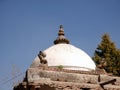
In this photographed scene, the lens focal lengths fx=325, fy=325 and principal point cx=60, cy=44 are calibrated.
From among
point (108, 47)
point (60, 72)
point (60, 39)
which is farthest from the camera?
point (108, 47)

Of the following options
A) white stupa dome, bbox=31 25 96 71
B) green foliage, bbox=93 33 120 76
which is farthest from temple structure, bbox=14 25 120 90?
green foliage, bbox=93 33 120 76

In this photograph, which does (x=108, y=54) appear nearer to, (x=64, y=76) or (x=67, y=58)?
(x=67, y=58)

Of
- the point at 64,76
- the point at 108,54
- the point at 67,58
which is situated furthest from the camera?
the point at 108,54

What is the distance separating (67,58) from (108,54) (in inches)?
392

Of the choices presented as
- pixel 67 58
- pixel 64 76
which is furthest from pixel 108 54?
pixel 64 76

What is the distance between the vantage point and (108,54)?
81.9 feet

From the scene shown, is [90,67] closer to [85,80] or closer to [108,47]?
[85,80]

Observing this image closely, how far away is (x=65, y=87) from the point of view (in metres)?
12.5

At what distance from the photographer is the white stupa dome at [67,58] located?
15.4 metres

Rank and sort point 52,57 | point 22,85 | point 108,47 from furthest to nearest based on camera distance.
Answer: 1. point 108,47
2. point 52,57
3. point 22,85

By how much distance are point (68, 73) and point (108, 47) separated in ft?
42.2

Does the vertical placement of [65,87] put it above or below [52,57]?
below

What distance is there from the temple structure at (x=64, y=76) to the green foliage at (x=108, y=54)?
824 cm

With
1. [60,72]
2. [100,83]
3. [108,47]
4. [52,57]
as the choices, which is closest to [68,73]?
→ [60,72]
